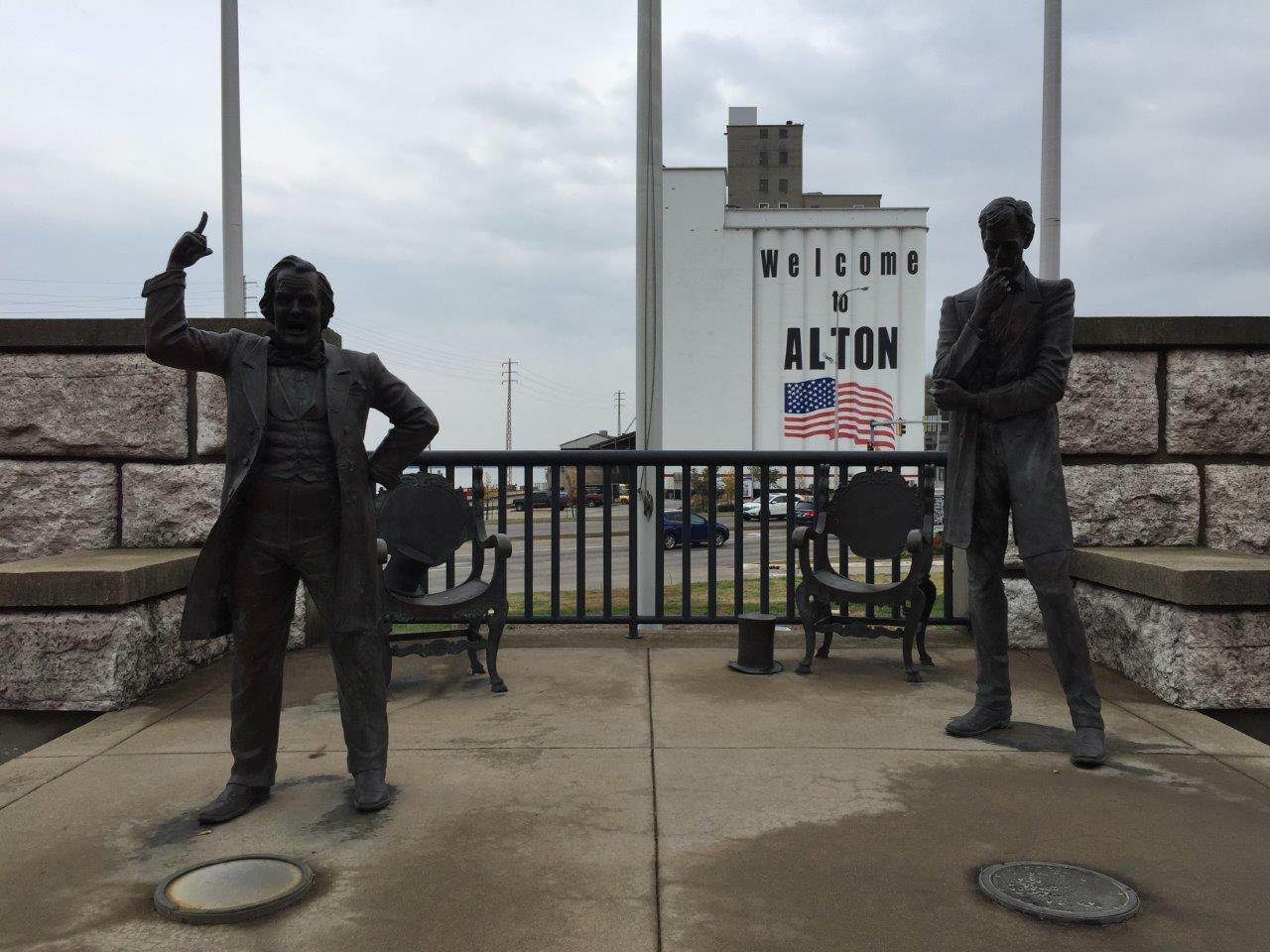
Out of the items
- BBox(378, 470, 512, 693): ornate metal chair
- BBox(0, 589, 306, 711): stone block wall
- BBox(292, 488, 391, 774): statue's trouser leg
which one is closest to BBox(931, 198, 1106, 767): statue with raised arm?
BBox(378, 470, 512, 693): ornate metal chair

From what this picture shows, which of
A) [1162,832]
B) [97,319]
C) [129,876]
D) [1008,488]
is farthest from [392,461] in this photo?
[97,319]

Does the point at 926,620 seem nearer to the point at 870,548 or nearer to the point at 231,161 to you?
the point at 870,548

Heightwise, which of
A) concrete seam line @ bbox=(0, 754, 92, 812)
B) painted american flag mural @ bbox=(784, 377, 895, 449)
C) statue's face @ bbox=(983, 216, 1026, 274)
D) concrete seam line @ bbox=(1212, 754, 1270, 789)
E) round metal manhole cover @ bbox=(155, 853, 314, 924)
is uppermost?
painted american flag mural @ bbox=(784, 377, 895, 449)

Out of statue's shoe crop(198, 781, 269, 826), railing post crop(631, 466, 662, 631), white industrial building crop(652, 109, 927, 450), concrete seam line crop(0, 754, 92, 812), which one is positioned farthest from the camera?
white industrial building crop(652, 109, 927, 450)

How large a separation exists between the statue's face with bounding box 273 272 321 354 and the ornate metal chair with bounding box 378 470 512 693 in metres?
1.92

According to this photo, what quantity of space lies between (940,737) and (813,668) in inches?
60.0

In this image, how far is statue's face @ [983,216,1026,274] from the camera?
4.22 meters

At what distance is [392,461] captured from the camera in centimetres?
379

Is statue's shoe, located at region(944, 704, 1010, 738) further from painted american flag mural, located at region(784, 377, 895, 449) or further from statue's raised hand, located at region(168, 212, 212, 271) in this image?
painted american flag mural, located at region(784, 377, 895, 449)

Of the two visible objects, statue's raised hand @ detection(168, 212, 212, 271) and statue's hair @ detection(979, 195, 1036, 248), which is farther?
statue's hair @ detection(979, 195, 1036, 248)

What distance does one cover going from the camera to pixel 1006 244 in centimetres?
425

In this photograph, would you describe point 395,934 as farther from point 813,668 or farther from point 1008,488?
point 813,668

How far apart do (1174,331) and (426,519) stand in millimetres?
4730

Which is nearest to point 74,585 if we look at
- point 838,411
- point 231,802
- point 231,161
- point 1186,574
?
point 231,802
